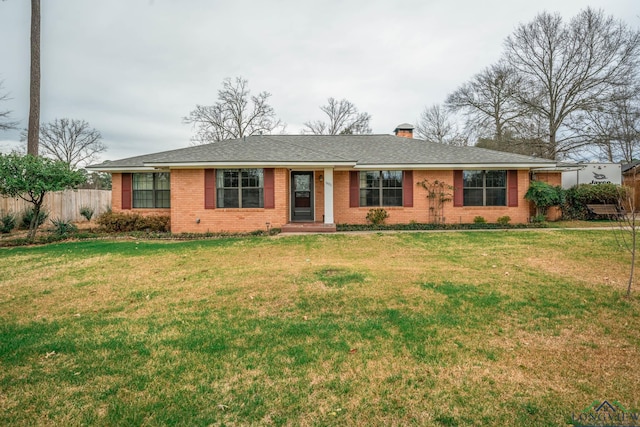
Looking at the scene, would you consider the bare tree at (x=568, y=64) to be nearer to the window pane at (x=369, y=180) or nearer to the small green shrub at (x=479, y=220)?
the small green shrub at (x=479, y=220)

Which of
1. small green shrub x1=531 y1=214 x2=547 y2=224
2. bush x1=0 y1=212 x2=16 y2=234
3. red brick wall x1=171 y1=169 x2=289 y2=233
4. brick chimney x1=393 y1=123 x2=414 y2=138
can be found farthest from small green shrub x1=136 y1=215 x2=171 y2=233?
small green shrub x1=531 y1=214 x2=547 y2=224

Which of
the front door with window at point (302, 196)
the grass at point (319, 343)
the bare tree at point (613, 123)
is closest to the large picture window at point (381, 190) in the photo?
the front door with window at point (302, 196)

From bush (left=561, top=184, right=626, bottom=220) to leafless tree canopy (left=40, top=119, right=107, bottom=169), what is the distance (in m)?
40.5

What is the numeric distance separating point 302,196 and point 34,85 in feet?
43.3

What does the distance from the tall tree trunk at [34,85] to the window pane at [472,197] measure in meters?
19.3

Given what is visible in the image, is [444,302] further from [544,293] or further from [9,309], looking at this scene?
[9,309]

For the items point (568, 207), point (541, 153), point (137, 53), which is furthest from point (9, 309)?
point (541, 153)

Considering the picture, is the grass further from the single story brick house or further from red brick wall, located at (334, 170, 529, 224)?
red brick wall, located at (334, 170, 529, 224)

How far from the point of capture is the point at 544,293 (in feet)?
16.5

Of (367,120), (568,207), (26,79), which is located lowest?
(568,207)

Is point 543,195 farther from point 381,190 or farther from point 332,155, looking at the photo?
point 332,155

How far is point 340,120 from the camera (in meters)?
36.3

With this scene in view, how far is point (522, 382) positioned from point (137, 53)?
17.9 m

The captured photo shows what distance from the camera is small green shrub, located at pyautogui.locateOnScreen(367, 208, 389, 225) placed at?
14.1 m
